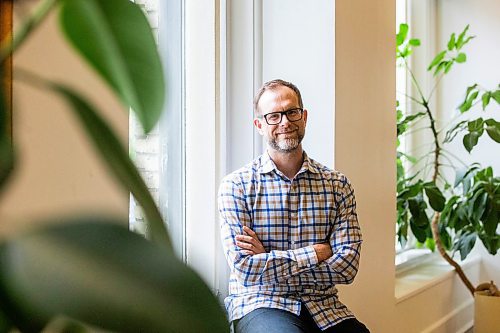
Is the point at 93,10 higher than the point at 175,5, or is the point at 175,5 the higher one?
the point at 175,5

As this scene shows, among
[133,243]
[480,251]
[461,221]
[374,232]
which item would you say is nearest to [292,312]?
[374,232]

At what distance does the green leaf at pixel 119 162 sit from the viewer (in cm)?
22

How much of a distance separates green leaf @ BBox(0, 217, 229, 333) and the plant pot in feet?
14.7

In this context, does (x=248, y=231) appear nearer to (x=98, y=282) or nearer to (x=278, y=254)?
(x=278, y=254)

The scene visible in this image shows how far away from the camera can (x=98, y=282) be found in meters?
0.21

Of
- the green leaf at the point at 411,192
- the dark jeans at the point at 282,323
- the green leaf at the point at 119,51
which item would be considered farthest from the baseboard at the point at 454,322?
the green leaf at the point at 119,51

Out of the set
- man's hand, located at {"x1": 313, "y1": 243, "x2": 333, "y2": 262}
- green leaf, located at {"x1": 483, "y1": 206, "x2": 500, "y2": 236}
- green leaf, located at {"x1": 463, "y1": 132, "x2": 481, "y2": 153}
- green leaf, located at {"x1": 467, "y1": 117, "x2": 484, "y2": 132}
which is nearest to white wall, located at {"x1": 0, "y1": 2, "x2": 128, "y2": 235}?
man's hand, located at {"x1": 313, "y1": 243, "x2": 333, "y2": 262}

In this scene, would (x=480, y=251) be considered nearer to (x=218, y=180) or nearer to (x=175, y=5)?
(x=218, y=180)

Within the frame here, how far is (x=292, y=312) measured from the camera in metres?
2.62

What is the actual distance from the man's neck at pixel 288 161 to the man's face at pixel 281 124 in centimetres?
2

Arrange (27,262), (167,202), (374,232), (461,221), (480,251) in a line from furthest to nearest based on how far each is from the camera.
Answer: (480,251), (461,221), (374,232), (167,202), (27,262)

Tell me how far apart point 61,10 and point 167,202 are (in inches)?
109

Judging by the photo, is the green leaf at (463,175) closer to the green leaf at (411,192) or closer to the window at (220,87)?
the green leaf at (411,192)

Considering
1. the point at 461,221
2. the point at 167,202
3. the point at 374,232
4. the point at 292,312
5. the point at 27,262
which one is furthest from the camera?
the point at 461,221
